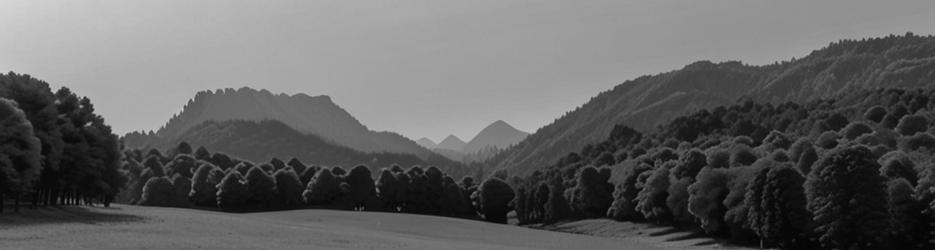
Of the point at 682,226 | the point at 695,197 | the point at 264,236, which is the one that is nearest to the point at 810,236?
the point at 695,197

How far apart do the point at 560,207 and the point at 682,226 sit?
54.6 m

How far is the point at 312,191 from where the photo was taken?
176 m

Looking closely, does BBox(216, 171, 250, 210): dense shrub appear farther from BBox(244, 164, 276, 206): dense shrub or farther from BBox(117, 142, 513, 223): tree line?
BBox(244, 164, 276, 206): dense shrub

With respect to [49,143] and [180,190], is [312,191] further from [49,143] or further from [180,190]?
[49,143]

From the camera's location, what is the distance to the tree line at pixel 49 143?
233 ft

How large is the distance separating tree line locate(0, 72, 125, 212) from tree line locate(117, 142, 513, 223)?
57.8 metres

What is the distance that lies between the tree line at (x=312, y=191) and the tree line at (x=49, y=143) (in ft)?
190

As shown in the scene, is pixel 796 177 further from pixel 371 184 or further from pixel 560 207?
pixel 371 184

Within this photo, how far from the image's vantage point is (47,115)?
8288cm

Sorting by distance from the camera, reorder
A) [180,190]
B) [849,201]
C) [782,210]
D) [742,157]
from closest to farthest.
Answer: [849,201] → [782,210] → [742,157] → [180,190]

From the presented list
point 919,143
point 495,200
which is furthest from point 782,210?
point 495,200

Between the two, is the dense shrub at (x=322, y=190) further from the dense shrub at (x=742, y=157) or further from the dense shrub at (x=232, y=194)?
the dense shrub at (x=742, y=157)

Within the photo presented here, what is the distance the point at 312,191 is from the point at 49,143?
96.7 m

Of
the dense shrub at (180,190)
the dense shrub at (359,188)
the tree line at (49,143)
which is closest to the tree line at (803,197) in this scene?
the dense shrub at (359,188)
